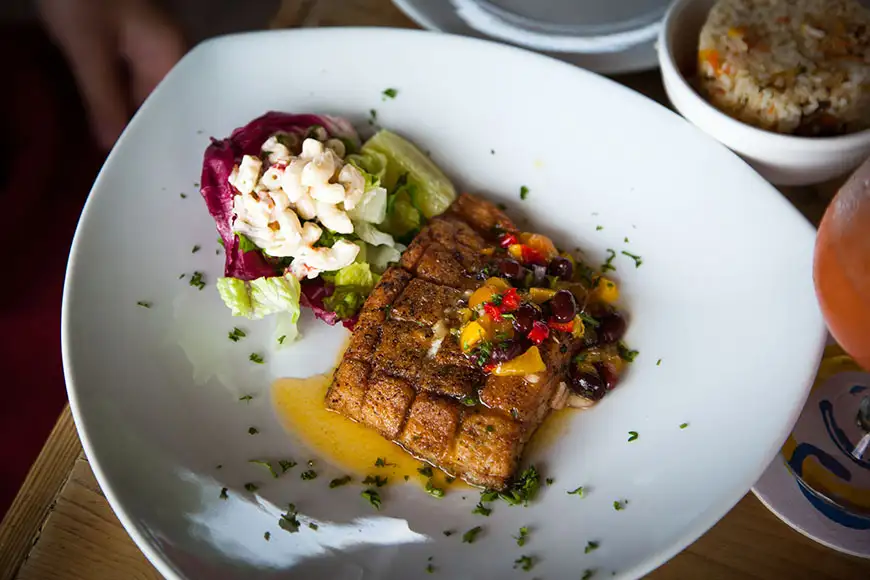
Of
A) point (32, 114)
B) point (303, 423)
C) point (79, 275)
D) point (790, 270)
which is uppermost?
point (790, 270)

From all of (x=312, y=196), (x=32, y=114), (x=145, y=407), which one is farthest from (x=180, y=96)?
(x=32, y=114)

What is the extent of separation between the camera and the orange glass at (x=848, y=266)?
1624 mm

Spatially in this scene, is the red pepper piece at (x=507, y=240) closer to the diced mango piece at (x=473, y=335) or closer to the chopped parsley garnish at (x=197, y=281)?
the diced mango piece at (x=473, y=335)

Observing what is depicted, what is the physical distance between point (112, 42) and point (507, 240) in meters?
2.53

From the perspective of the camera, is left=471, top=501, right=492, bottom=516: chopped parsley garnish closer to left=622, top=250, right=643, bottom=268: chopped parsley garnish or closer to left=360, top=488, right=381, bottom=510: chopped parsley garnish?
left=360, top=488, right=381, bottom=510: chopped parsley garnish

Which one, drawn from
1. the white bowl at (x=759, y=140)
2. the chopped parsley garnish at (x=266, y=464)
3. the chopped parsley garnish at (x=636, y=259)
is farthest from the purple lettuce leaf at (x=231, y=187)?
the white bowl at (x=759, y=140)

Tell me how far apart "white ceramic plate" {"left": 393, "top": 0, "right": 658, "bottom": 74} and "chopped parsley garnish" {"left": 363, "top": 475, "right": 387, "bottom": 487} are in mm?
1846

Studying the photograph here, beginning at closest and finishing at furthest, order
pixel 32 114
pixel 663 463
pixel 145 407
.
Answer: pixel 663 463
pixel 145 407
pixel 32 114

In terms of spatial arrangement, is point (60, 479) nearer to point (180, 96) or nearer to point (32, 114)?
point (180, 96)

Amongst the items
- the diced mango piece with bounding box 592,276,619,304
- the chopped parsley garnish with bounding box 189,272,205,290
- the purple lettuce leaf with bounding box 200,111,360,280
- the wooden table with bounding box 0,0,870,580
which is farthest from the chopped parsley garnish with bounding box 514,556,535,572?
the chopped parsley garnish with bounding box 189,272,205,290

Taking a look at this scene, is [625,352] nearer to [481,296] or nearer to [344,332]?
[481,296]

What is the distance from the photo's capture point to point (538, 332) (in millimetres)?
2328

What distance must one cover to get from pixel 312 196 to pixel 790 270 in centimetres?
160

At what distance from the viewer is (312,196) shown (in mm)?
2537
